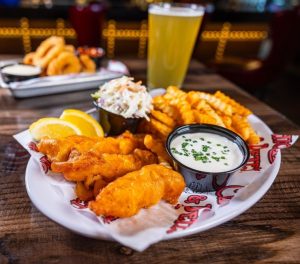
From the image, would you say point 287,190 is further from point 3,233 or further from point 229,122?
point 3,233

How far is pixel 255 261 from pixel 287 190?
51cm

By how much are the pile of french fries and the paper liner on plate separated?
0.57 feet

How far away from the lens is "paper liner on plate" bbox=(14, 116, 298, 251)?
108 cm

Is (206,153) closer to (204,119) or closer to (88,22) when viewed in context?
(204,119)

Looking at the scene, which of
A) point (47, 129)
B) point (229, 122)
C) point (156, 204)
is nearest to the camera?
point (156, 204)

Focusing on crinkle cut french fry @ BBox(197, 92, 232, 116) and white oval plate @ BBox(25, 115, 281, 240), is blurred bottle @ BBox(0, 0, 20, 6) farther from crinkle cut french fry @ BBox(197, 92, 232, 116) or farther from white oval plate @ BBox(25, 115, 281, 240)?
white oval plate @ BBox(25, 115, 281, 240)

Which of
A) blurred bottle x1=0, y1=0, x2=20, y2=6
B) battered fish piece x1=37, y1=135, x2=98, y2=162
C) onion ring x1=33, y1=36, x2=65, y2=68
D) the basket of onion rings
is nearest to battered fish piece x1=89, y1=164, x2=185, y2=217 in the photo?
battered fish piece x1=37, y1=135, x2=98, y2=162

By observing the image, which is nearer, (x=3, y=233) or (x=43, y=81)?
(x=3, y=233)

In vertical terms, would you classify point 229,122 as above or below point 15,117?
Answer: above

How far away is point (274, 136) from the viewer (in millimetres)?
1851

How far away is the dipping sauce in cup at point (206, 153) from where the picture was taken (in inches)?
53.8

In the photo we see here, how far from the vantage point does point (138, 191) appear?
1.19 m

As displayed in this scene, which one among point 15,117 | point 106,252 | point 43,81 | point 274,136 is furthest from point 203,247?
point 43,81

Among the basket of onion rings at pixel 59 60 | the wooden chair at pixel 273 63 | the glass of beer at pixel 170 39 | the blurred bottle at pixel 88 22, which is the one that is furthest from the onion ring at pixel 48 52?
the wooden chair at pixel 273 63
